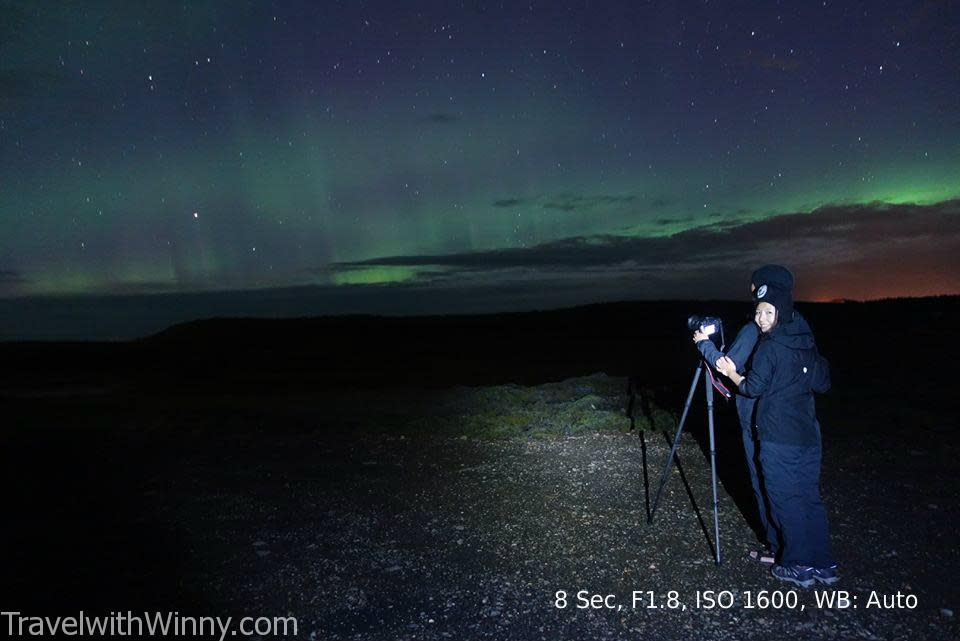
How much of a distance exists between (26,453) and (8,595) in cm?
677

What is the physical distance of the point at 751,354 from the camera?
16.6ft

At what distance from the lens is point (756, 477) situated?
523cm

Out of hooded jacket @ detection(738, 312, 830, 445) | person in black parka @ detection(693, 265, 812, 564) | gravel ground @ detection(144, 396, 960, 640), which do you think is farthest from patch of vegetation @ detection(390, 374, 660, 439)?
hooded jacket @ detection(738, 312, 830, 445)

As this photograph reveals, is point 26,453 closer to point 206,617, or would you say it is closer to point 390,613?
point 206,617

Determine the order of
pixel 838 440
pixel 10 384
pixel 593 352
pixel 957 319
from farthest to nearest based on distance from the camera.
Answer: pixel 957 319 < pixel 593 352 < pixel 10 384 < pixel 838 440

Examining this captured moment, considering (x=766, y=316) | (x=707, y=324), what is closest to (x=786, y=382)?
(x=766, y=316)

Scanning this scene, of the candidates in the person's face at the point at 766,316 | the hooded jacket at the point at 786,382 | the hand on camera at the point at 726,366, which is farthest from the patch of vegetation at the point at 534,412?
the person's face at the point at 766,316

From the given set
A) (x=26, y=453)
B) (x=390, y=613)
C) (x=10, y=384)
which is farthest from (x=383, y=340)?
(x=390, y=613)

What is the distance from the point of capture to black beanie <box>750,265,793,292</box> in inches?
189

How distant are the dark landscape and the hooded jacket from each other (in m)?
1.33

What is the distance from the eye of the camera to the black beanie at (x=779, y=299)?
4777 millimetres

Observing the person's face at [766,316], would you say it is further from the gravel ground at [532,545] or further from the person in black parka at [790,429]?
A: the gravel ground at [532,545]

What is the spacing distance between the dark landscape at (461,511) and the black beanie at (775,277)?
2.53m

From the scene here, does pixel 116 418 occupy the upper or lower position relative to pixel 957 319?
upper
